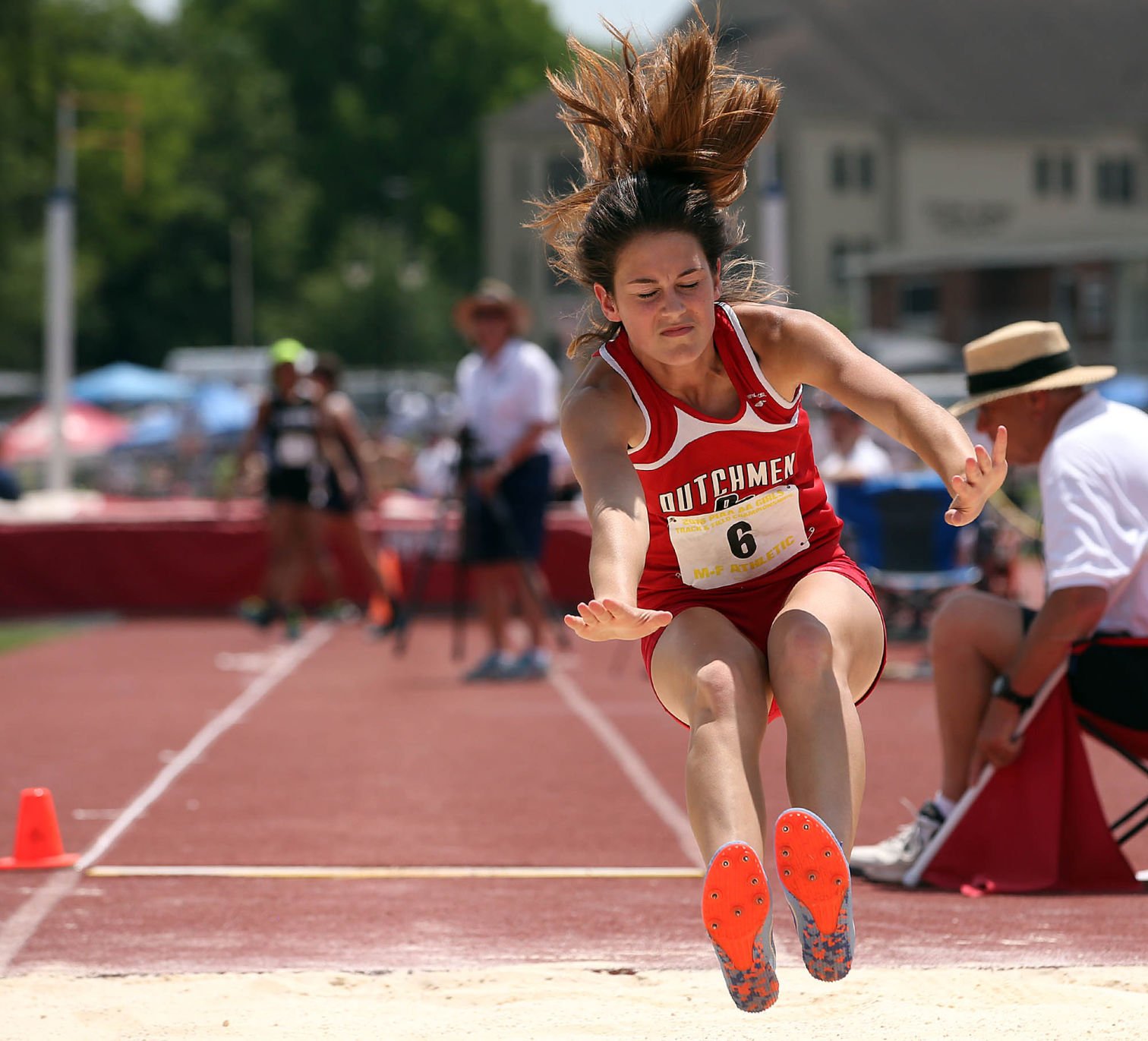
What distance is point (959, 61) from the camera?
56719 millimetres

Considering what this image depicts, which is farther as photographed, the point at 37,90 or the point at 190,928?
the point at 37,90

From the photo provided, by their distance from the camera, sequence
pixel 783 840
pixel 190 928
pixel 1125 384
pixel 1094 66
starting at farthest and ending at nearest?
pixel 1094 66
pixel 1125 384
pixel 190 928
pixel 783 840

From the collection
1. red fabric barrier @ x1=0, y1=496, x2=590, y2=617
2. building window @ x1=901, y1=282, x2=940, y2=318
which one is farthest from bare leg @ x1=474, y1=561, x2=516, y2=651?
building window @ x1=901, y1=282, x2=940, y2=318

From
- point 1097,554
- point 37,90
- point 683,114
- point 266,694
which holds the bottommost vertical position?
point 266,694

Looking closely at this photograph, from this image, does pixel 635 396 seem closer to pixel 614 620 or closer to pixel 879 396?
pixel 879 396

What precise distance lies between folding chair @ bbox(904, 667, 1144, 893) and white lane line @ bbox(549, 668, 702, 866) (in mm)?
944

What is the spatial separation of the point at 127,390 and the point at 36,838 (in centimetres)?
3733

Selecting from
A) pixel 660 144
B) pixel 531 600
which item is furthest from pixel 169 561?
pixel 660 144

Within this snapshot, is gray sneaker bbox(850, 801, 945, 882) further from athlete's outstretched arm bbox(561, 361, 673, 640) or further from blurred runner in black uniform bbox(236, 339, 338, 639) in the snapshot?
blurred runner in black uniform bbox(236, 339, 338, 639)

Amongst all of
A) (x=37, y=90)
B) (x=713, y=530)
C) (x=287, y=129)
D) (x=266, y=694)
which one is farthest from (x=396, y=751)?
(x=287, y=129)

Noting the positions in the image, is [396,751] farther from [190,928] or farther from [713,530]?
[713,530]

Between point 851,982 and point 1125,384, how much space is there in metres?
30.9

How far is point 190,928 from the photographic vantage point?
5102 millimetres

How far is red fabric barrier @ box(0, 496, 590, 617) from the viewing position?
52.7 feet
